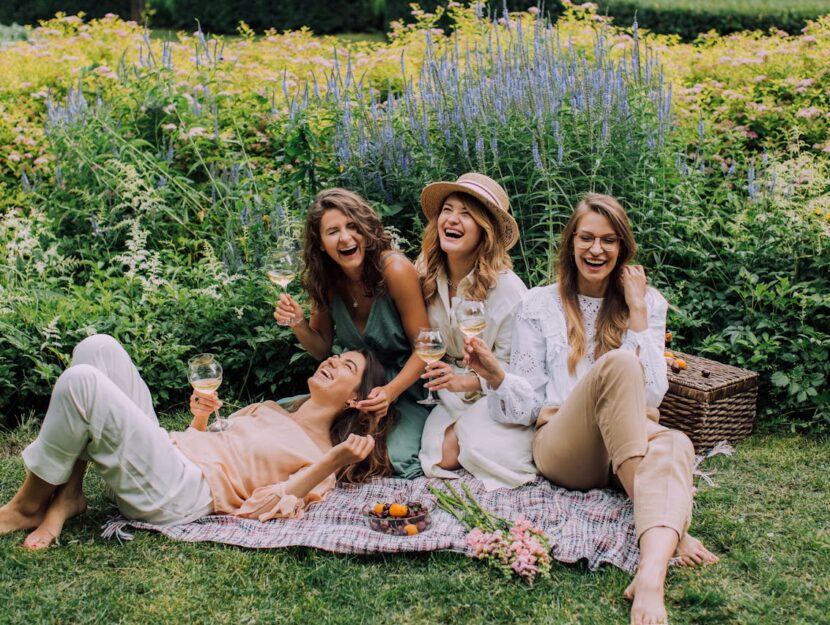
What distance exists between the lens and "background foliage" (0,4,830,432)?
5.02 metres

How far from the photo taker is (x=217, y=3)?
1838cm

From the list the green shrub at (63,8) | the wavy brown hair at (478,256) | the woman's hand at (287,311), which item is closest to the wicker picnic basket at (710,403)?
the wavy brown hair at (478,256)

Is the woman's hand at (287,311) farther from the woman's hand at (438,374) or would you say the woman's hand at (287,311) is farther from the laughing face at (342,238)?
the woman's hand at (438,374)

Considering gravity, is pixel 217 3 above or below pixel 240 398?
above

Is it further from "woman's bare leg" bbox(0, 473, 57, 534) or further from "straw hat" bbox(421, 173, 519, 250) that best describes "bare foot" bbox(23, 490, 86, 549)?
"straw hat" bbox(421, 173, 519, 250)

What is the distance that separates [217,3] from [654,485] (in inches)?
675

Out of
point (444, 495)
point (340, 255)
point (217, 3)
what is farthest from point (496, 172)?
point (217, 3)

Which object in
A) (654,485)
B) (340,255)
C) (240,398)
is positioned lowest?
(240,398)

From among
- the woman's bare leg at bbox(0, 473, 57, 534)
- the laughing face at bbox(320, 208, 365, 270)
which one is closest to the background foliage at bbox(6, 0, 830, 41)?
the laughing face at bbox(320, 208, 365, 270)

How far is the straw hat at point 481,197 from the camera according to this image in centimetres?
419

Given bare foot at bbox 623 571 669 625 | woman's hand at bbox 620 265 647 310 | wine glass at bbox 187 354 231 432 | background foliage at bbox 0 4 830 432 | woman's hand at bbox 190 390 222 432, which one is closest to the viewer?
bare foot at bbox 623 571 669 625

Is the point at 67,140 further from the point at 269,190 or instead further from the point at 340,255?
the point at 340,255

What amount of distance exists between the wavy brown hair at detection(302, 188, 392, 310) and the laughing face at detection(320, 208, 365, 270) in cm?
2

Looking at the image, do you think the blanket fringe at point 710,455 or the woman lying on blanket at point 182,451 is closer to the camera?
the woman lying on blanket at point 182,451
